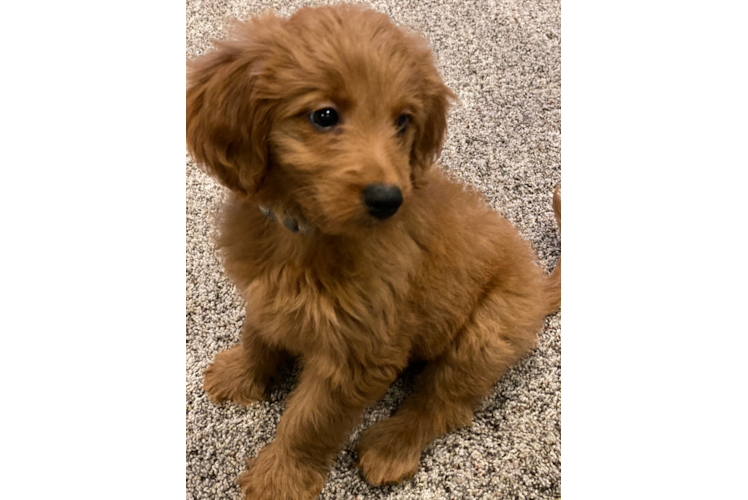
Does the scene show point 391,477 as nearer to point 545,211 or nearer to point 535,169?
point 545,211

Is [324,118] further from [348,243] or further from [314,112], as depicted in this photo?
[348,243]

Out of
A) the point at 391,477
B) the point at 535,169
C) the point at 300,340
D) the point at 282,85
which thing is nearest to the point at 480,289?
the point at 300,340

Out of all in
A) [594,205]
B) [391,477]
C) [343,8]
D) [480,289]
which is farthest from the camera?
[594,205]

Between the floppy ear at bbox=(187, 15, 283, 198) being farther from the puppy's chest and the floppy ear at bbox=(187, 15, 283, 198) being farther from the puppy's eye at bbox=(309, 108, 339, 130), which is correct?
the puppy's chest

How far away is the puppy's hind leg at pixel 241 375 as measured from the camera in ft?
5.13

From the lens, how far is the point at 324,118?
36.7 inches

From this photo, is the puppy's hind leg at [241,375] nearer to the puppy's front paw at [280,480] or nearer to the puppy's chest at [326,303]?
the puppy's front paw at [280,480]

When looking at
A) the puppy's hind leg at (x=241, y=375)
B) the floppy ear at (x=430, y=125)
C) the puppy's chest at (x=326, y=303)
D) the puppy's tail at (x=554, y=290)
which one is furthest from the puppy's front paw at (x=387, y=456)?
the floppy ear at (x=430, y=125)

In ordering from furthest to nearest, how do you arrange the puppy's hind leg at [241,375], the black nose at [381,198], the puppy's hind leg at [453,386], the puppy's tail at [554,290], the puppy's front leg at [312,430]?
the puppy's tail at [554,290], the puppy's hind leg at [241,375], the puppy's hind leg at [453,386], the puppy's front leg at [312,430], the black nose at [381,198]

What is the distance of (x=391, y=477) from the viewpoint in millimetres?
1448

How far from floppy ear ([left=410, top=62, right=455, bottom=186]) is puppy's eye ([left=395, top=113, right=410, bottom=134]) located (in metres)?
0.04

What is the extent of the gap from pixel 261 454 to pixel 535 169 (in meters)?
1.58

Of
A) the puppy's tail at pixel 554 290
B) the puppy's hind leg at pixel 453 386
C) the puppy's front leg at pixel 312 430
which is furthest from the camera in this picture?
the puppy's tail at pixel 554 290

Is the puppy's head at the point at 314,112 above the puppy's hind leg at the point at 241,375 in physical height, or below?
above
